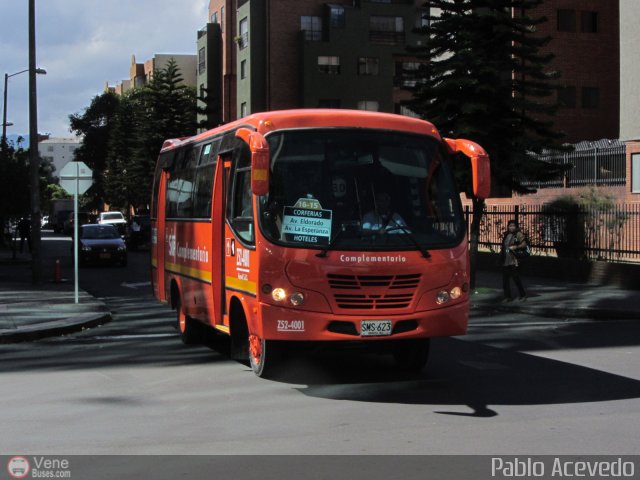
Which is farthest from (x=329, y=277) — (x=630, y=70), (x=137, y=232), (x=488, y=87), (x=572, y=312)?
(x=137, y=232)

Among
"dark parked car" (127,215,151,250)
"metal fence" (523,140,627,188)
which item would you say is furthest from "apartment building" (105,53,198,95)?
"metal fence" (523,140,627,188)

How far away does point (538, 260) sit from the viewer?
27797 mm

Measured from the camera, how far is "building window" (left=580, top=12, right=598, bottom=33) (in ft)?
158

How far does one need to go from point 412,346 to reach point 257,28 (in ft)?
190

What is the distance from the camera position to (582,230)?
86.6 feet

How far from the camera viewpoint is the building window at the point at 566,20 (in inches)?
1882

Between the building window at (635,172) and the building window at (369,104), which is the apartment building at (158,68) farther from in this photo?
the building window at (635,172)

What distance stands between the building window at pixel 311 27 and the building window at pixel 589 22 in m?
23.5

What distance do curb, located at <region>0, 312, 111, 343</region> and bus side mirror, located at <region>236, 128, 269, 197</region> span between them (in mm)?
7082

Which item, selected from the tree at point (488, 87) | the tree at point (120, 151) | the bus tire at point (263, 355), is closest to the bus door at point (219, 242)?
the bus tire at point (263, 355)

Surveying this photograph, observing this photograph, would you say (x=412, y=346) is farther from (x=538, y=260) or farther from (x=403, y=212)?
(x=538, y=260)

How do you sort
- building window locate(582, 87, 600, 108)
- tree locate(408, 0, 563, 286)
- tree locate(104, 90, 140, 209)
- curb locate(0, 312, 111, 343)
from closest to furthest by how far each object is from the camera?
A: curb locate(0, 312, 111, 343)
tree locate(408, 0, 563, 286)
building window locate(582, 87, 600, 108)
tree locate(104, 90, 140, 209)

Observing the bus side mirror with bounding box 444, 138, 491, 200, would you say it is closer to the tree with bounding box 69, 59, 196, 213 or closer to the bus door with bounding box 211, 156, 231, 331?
the bus door with bounding box 211, 156, 231, 331
